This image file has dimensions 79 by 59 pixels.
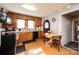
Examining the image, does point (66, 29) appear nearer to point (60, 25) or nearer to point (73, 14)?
A: point (60, 25)

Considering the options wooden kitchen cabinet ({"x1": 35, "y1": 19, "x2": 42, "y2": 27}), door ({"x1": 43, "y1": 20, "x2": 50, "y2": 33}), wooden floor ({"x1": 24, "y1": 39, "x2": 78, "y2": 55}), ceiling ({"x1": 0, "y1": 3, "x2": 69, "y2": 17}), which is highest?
→ ceiling ({"x1": 0, "y1": 3, "x2": 69, "y2": 17})

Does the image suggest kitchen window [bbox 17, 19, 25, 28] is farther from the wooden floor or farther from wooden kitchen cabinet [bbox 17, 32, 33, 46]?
the wooden floor

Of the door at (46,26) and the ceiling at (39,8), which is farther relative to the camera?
the door at (46,26)

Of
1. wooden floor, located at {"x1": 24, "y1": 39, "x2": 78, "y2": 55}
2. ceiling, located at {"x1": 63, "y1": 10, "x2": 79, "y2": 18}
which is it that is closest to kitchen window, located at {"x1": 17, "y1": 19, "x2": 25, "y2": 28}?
wooden floor, located at {"x1": 24, "y1": 39, "x2": 78, "y2": 55}

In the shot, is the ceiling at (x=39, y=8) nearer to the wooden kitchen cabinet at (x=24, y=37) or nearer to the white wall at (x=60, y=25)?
the white wall at (x=60, y=25)

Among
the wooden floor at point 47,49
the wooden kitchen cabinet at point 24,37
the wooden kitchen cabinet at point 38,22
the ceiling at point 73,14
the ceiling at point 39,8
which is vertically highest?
the ceiling at point 39,8

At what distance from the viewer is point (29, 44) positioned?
1.63 m

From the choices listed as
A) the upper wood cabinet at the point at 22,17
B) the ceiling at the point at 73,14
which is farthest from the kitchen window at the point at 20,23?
the ceiling at the point at 73,14

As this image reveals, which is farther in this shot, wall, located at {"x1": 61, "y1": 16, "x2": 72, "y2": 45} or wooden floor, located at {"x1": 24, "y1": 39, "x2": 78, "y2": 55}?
wall, located at {"x1": 61, "y1": 16, "x2": 72, "y2": 45}

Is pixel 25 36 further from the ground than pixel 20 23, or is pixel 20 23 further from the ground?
pixel 20 23

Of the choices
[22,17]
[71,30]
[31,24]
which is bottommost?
[71,30]

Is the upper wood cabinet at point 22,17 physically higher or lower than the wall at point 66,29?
higher

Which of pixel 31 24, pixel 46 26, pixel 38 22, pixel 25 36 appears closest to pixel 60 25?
pixel 46 26
